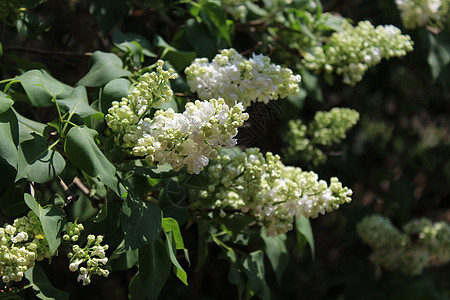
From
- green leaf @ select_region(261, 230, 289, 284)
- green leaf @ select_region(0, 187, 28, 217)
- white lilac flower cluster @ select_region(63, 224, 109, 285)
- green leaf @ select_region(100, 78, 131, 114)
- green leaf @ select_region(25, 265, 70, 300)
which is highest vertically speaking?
green leaf @ select_region(100, 78, 131, 114)

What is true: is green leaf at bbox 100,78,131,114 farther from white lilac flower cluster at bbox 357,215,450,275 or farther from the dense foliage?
white lilac flower cluster at bbox 357,215,450,275

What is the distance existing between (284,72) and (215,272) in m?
1.75

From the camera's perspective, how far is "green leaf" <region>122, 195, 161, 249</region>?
1.11 m

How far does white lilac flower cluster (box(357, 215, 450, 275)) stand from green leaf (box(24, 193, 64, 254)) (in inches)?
58.2

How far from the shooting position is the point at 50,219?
1078mm

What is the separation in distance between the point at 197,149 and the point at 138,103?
7.0 inches

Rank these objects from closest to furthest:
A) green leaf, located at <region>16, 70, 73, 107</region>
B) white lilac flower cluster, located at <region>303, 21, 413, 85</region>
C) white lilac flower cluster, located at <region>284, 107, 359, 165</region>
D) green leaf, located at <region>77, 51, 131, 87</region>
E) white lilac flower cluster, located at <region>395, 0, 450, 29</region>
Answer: green leaf, located at <region>16, 70, 73, 107</region> < green leaf, located at <region>77, 51, 131, 87</region> < white lilac flower cluster, located at <region>303, 21, 413, 85</region> < white lilac flower cluster, located at <region>284, 107, 359, 165</region> < white lilac flower cluster, located at <region>395, 0, 450, 29</region>

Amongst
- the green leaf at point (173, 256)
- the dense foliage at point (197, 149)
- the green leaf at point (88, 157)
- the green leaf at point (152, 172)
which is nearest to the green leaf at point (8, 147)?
the dense foliage at point (197, 149)

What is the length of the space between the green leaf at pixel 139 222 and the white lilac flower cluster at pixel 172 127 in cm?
12

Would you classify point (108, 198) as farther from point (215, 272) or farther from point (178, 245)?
point (215, 272)

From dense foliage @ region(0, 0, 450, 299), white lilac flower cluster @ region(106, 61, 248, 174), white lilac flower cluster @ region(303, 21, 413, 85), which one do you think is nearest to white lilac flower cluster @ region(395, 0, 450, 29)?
dense foliage @ region(0, 0, 450, 299)

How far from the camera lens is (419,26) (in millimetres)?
2123

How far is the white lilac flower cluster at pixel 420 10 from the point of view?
2025mm

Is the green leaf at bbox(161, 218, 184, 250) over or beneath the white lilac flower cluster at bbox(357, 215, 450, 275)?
over
